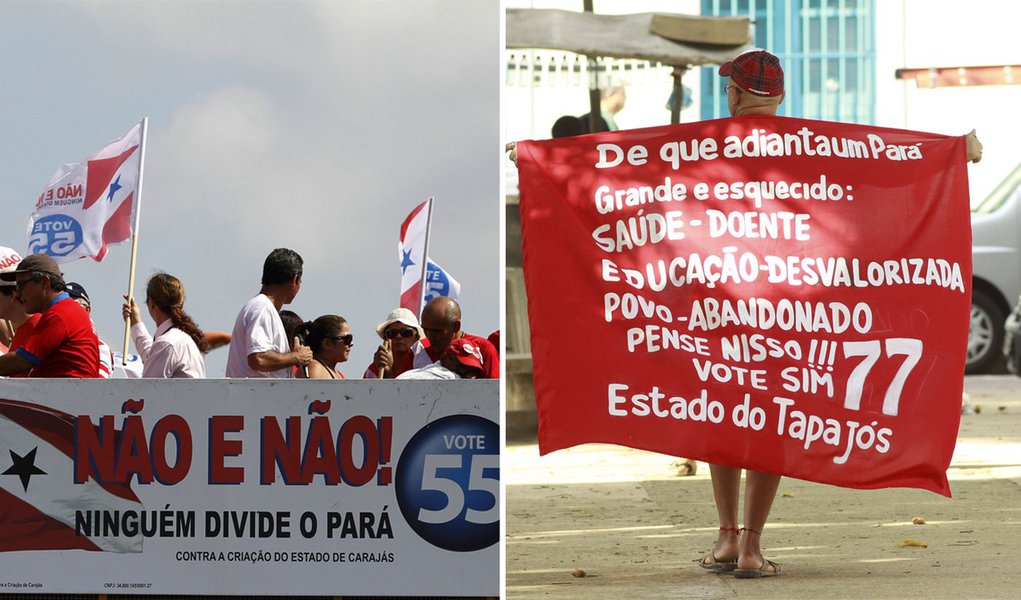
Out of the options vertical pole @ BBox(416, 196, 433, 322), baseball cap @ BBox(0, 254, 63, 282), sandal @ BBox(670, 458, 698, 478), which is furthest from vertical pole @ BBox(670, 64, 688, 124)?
baseball cap @ BBox(0, 254, 63, 282)

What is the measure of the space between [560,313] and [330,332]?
6.69ft

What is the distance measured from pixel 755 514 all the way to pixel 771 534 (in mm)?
1496

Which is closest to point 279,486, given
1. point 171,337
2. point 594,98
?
point 171,337

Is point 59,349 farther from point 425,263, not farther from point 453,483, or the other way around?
point 425,263

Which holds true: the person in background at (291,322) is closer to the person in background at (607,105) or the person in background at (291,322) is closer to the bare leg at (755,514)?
the bare leg at (755,514)

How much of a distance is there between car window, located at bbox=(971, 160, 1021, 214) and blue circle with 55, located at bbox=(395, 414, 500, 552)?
13236 millimetres

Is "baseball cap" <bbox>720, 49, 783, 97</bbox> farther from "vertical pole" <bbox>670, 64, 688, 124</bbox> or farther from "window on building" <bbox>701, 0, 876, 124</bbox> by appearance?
"window on building" <bbox>701, 0, 876, 124</bbox>

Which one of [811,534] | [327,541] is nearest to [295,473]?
[327,541]

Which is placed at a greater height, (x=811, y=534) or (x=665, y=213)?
(x=665, y=213)

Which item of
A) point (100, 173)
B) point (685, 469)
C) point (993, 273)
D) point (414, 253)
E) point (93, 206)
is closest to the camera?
point (685, 469)

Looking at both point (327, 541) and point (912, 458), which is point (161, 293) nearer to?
point (327, 541)

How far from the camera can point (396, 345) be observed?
358 inches

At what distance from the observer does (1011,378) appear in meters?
17.7

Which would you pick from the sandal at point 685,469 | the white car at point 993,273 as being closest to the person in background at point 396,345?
the sandal at point 685,469
